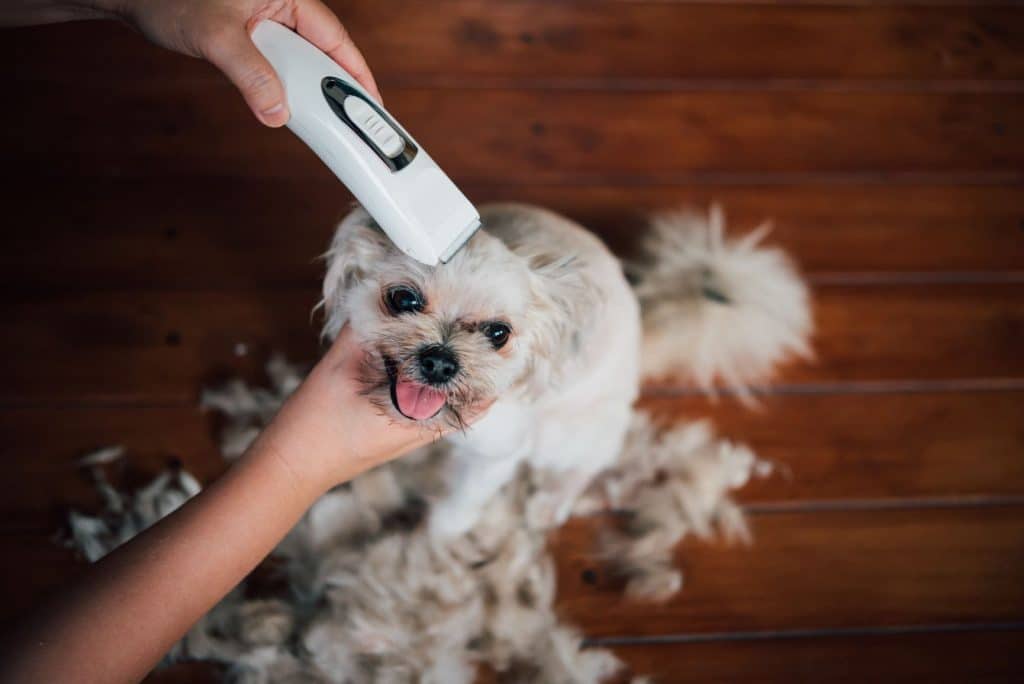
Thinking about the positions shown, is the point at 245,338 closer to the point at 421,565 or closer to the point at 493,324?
the point at 421,565

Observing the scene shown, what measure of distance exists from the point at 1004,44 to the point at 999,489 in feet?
3.23

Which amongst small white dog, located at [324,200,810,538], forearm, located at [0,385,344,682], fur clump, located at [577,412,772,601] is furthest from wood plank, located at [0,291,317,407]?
fur clump, located at [577,412,772,601]

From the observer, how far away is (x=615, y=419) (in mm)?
1083

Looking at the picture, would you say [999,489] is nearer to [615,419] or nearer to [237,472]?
[615,419]

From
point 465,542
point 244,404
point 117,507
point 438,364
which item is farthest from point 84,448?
point 438,364

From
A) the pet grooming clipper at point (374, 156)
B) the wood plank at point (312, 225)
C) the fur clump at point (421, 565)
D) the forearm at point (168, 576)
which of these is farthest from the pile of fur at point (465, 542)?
the pet grooming clipper at point (374, 156)

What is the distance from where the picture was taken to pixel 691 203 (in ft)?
4.76

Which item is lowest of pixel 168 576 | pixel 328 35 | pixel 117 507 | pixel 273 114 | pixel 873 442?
pixel 168 576

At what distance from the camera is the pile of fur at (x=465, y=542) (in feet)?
3.50

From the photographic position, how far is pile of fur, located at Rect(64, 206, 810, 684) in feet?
3.50

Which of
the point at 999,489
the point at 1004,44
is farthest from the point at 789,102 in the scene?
the point at 999,489

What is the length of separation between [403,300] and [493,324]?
0.10 m

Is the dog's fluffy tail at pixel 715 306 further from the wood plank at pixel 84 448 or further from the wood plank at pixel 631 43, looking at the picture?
the wood plank at pixel 84 448

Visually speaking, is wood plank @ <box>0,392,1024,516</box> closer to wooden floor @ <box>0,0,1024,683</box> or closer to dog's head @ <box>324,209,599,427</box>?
wooden floor @ <box>0,0,1024,683</box>
